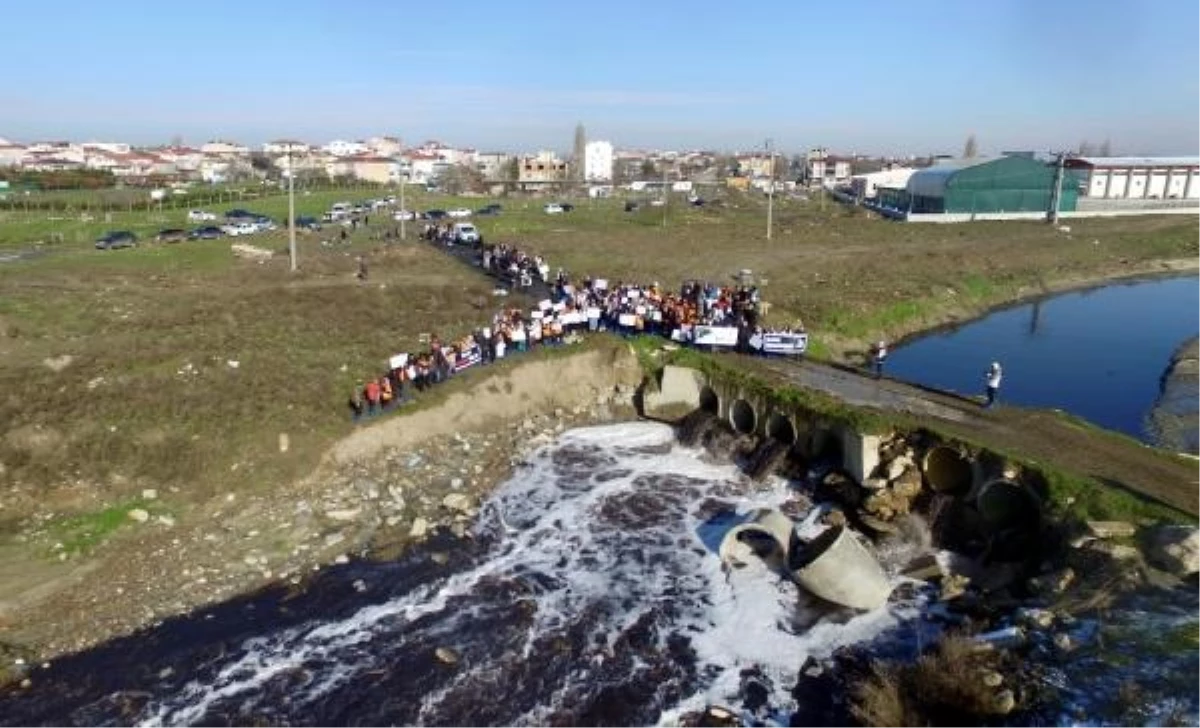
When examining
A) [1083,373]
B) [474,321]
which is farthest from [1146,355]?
[474,321]

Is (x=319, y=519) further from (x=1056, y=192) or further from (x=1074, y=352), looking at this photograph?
(x=1056, y=192)

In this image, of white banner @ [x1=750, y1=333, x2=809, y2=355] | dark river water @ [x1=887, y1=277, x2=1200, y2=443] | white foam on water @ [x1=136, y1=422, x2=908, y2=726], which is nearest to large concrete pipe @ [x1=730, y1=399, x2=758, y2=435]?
white foam on water @ [x1=136, y1=422, x2=908, y2=726]

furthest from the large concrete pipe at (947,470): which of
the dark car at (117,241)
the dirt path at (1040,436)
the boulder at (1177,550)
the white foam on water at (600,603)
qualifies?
the dark car at (117,241)

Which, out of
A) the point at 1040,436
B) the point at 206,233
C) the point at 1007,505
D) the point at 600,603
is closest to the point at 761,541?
the point at 600,603

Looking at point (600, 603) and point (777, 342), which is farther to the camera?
point (777, 342)

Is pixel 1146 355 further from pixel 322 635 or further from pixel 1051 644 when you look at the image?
pixel 322 635

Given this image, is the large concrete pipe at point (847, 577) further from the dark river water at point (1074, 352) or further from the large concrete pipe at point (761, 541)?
the dark river water at point (1074, 352)

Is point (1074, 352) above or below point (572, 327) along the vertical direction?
below
